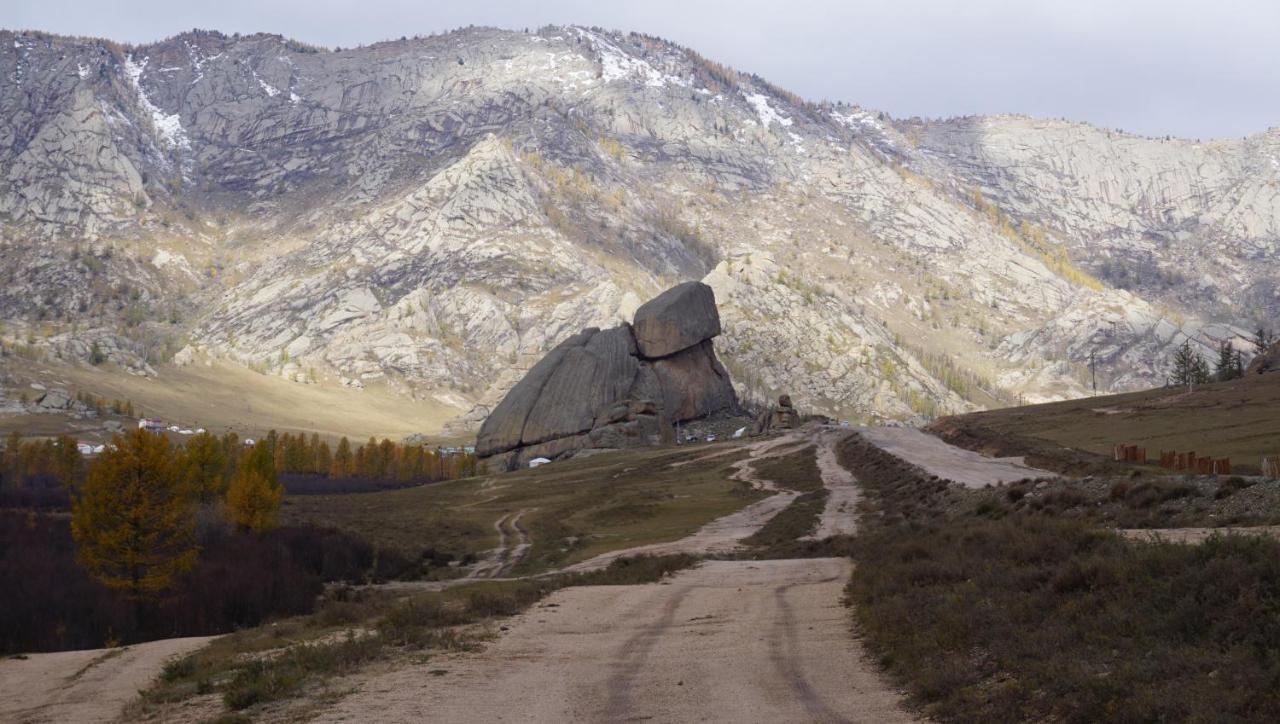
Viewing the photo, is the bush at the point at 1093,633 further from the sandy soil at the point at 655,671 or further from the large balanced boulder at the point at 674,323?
the large balanced boulder at the point at 674,323

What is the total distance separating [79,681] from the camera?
21.7 meters

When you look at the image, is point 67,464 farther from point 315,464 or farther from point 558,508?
point 558,508

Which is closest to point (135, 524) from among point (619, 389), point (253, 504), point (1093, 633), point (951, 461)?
point (253, 504)

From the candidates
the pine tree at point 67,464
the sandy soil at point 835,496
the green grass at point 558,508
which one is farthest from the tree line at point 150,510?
the pine tree at point 67,464

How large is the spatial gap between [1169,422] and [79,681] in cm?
8837

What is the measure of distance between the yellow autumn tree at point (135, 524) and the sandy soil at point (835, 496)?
30466 millimetres

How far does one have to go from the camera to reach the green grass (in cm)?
6278

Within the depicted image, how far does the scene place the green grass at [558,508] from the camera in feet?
206

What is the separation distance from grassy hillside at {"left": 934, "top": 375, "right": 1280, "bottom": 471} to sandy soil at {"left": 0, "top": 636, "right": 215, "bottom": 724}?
50.5 metres

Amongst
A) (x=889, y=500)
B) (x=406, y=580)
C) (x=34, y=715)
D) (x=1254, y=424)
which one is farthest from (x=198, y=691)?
(x=1254, y=424)

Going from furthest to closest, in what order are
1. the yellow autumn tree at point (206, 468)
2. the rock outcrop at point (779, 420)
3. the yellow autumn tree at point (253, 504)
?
the rock outcrop at point (779, 420)
the yellow autumn tree at point (206, 468)
the yellow autumn tree at point (253, 504)

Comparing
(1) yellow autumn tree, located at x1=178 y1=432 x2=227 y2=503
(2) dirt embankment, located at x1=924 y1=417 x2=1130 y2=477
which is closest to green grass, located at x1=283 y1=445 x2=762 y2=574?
(1) yellow autumn tree, located at x1=178 y1=432 x2=227 y2=503

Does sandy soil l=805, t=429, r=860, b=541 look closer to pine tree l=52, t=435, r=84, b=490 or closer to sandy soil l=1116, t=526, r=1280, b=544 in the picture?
sandy soil l=1116, t=526, r=1280, b=544

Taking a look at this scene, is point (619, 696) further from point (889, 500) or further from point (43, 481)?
point (43, 481)
